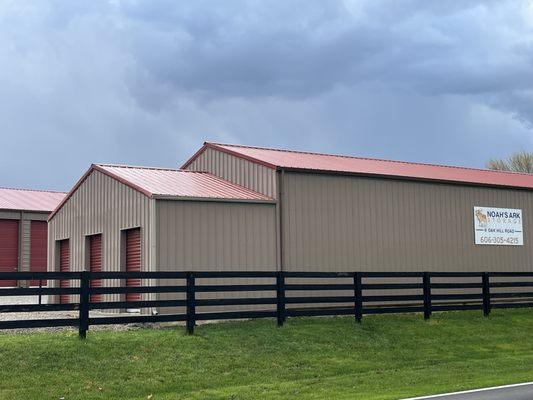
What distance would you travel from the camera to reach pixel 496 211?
27.3 metres

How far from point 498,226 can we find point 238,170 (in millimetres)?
10195

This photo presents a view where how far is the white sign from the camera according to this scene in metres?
26.6

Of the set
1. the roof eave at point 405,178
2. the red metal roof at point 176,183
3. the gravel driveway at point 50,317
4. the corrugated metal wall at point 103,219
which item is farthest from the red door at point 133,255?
the roof eave at point 405,178

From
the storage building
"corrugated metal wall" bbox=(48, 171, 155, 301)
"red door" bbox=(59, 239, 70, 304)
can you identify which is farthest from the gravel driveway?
the storage building

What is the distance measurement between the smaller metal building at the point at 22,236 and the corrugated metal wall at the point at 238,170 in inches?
653

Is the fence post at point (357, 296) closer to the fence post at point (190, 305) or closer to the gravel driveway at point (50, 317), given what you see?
the fence post at point (190, 305)

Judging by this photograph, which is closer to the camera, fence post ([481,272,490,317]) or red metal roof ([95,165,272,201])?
red metal roof ([95,165,272,201])

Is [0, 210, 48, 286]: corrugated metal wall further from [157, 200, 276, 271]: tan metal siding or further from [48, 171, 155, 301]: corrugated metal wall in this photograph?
[157, 200, 276, 271]: tan metal siding

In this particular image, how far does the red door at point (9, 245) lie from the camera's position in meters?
39.8

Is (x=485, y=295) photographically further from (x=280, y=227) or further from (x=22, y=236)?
(x=22, y=236)

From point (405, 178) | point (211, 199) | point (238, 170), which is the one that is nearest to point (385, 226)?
point (405, 178)

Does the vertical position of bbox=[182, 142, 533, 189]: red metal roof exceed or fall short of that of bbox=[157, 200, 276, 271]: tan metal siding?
it exceeds it

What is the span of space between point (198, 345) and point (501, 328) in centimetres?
962

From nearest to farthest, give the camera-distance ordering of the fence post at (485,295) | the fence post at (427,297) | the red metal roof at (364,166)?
the fence post at (427,297), the fence post at (485,295), the red metal roof at (364,166)
